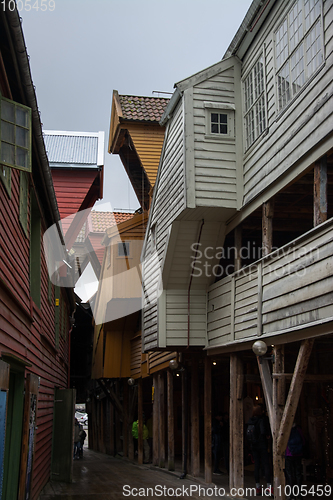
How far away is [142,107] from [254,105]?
9.92 meters

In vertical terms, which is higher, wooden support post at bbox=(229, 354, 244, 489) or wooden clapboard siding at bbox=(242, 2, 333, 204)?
wooden clapboard siding at bbox=(242, 2, 333, 204)

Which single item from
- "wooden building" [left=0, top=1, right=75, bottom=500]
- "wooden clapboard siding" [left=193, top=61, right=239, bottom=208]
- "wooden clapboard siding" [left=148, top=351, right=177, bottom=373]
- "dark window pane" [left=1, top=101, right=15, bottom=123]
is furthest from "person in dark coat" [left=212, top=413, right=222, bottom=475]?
"dark window pane" [left=1, top=101, right=15, bottom=123]

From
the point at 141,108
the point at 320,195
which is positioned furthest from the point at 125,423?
the point at 320,195

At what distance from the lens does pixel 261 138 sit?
9352 millimetres

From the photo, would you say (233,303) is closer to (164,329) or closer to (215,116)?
(164,329)

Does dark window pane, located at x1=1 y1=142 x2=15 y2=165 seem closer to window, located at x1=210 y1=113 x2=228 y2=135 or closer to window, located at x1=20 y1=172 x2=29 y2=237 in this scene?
window, located at x1=20 y1=172 x2=29 y2=237

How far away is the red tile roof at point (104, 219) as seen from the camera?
80.9ft

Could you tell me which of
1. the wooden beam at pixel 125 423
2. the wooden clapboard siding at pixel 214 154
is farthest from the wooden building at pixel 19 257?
the wooden beam at pixel 125 423

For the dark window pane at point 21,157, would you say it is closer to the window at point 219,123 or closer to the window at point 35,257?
the window at point 35,257

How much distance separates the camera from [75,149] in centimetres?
1764

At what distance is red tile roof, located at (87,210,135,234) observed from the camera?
24.7 metres

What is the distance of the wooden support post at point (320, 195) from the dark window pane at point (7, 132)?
3.85 metres

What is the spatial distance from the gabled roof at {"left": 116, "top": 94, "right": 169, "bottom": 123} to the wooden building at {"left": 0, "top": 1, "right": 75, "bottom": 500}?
8216 millimetres

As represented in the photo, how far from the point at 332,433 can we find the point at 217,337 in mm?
3074
